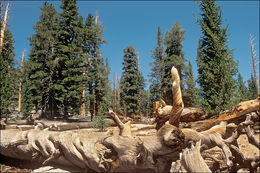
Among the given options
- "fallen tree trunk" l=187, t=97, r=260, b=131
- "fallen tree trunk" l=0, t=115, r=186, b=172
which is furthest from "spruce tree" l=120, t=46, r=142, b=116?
"fallen tree trunk" l=0, t=115, r=186, b=172

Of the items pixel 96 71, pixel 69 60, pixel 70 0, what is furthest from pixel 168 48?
pixel 70 0

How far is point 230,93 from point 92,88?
16.5 m

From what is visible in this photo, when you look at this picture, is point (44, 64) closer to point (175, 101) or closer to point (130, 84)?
point (130, 84)

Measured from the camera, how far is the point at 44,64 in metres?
22.2

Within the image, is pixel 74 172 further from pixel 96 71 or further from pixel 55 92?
pixel 96 71

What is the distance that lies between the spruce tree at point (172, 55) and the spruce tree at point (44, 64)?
12.5m

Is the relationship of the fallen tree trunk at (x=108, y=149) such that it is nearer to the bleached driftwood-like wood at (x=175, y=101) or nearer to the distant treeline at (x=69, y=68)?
the bleached driftwood-like wood at (x=175, y=101)

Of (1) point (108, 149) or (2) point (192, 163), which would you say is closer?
(2) point (192, 163)

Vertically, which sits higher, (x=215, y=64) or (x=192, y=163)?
(x=215, y=64)

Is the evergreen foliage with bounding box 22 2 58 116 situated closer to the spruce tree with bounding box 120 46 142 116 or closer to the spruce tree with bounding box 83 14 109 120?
the spruce tree with bounding box 83 14 109 120

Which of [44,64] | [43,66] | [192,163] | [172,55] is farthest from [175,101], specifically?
[44,64]

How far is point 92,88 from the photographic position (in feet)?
75.4

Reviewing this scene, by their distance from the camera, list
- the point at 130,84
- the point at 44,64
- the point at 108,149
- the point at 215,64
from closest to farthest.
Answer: the point at 108,149
the point at 215,64
the point at 44,64
the point at 130,84

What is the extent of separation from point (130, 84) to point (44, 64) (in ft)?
42.6
